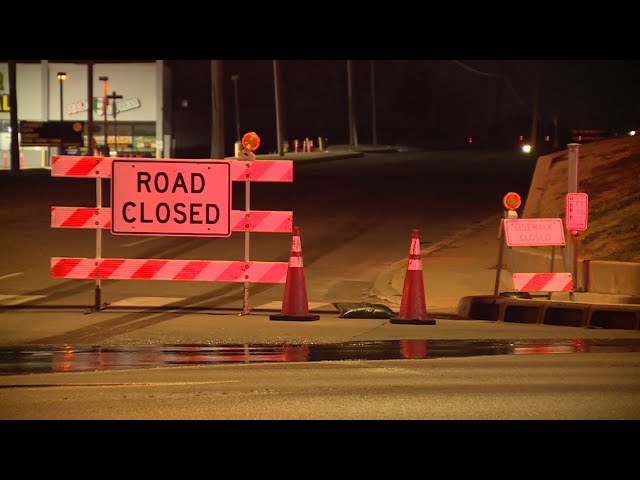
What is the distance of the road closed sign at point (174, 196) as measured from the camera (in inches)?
545

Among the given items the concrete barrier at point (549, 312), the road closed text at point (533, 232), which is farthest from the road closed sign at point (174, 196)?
the road closed text at point (533, 232)

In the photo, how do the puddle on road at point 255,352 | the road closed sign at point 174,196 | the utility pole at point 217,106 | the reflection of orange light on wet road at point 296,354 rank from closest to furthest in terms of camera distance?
the puddle on road at point 255,352 → the reflection of orange light on wet road at point 296,354 → the road closed sign at point 174,196 → the utility pole at point 217,106

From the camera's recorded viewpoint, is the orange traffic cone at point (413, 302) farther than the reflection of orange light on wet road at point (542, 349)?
Yes

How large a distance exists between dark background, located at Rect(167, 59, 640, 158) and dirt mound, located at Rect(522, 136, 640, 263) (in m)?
45.5

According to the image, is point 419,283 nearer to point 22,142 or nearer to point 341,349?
point 341,349

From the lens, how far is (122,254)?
792 inches

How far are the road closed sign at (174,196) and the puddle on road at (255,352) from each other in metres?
2.51

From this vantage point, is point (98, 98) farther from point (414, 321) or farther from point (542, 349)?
point (542, 349)

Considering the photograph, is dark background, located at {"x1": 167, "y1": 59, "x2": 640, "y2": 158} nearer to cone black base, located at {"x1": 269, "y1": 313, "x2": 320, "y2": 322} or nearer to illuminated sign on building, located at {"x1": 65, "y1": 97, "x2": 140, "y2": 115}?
illuminated sign on building, located at {"x1": 65, "y1": 97, "x2": 140, "y2": 115}

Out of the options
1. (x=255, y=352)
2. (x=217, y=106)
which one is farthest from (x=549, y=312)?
(x=217, y=106)

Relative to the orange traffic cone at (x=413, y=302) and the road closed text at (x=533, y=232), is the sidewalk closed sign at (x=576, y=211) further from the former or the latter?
the orange traffic cone at (x=413, y=302)

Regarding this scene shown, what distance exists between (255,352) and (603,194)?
10974 millimetres

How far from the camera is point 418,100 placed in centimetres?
11088

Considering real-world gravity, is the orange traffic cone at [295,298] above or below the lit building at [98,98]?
below
